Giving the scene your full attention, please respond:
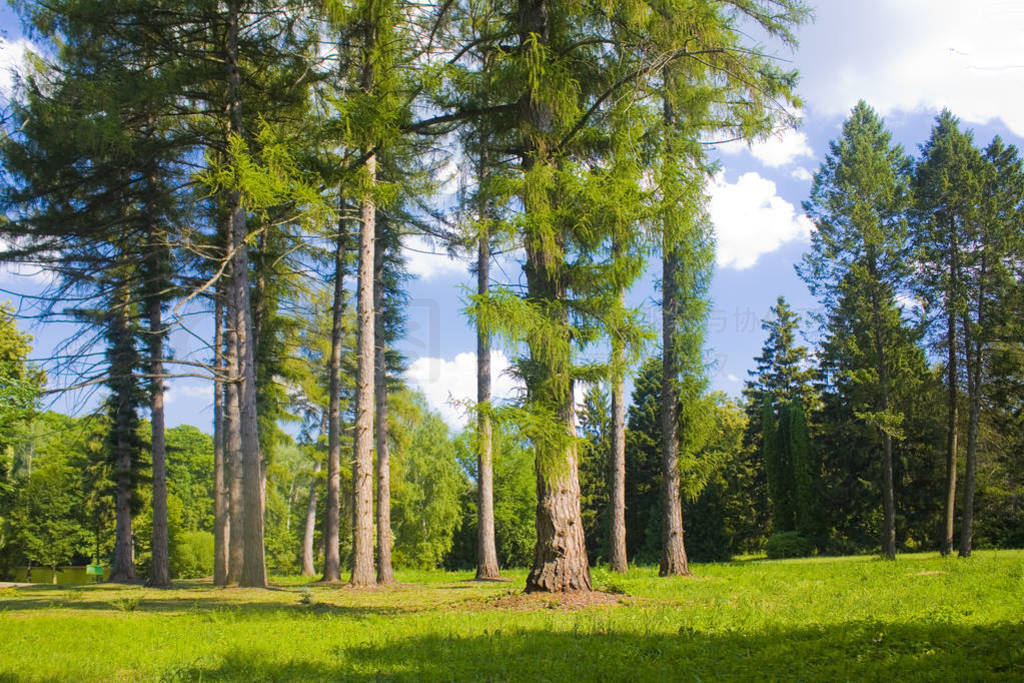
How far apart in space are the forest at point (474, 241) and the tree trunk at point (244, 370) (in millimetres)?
64

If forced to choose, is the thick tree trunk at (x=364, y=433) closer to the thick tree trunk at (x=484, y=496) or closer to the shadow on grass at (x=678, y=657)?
the thick tree trunk at (x=484, y=496)

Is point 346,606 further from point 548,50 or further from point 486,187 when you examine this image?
point 548,50

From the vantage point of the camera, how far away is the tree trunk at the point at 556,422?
28.9ft

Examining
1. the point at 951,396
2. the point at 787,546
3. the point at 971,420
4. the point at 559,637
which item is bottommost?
the point at 787,546

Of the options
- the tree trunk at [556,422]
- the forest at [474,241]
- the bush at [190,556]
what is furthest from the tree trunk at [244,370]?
the bush at [190,556]

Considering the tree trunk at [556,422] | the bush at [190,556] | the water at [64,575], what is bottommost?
the water at [64,575]

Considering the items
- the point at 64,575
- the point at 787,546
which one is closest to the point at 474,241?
the point at 787,546

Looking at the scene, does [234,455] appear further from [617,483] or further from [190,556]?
[190,556]

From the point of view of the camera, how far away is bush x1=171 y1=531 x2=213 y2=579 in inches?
1479

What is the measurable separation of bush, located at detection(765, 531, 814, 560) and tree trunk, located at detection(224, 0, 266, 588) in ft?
78.8

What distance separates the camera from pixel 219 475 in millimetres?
18469

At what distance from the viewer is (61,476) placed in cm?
3484

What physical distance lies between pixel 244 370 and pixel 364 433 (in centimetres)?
268

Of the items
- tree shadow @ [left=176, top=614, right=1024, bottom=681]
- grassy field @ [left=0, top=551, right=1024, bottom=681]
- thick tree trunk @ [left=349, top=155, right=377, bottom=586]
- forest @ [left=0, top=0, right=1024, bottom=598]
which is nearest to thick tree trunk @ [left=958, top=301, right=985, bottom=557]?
forest @ [left=0, top=0, right=1024, bottom=598]
